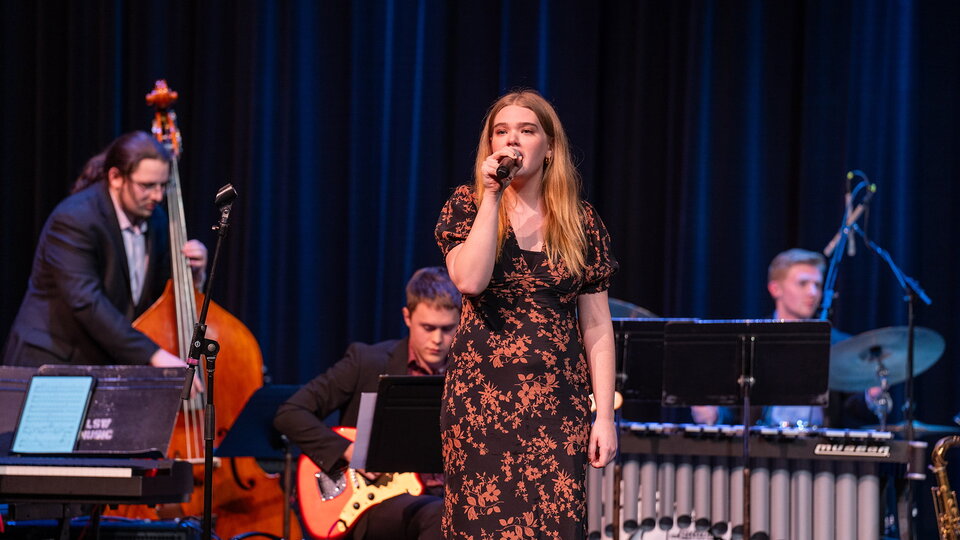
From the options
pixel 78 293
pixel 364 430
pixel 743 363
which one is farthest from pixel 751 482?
pixel 78 293

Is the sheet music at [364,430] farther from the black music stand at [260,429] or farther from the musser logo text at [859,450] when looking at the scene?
the musser logo text at [859,450]

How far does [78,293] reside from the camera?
17.6 ft

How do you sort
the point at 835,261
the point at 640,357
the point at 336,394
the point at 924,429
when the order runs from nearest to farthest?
the point at 336,394
the point at 640,357
the point at 924,429
the point at 835,261

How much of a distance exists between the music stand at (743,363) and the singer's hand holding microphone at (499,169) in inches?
74.4

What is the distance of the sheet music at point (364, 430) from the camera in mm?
3988

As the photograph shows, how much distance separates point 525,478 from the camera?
3.12 meters

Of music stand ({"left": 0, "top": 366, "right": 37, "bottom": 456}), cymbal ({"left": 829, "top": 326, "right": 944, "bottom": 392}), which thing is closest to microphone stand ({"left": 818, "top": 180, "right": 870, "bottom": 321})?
cymbal ({"left": 829, "top": 326, "right": 944, "bottom": 392})

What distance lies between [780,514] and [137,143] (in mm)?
3274

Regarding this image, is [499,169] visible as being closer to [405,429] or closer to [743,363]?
[405,429]

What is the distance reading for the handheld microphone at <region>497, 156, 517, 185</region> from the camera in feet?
9.75

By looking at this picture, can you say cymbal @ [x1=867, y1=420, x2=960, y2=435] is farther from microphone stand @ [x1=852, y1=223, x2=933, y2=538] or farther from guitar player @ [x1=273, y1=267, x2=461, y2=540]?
guitar player @ [x1=273, y1=267, x2=461, y2=540]

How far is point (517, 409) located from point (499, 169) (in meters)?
0.64

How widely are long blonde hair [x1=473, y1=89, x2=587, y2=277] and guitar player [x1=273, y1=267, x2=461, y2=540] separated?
114 cm

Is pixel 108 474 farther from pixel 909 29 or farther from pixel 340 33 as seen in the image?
pixel 909 29
